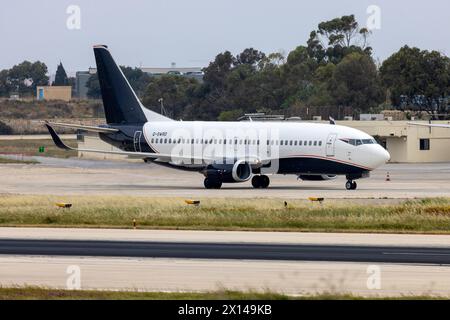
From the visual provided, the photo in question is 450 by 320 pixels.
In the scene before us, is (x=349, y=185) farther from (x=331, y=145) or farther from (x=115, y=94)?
(x=115, y=94)

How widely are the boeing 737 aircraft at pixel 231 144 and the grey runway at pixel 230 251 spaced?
27.0 m

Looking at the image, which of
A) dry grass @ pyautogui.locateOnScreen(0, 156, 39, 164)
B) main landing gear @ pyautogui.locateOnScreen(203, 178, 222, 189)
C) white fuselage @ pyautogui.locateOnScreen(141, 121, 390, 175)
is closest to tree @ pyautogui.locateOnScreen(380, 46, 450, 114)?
dry grass @ pyautogui.locateOnScreen(0, 156, 39, 164)

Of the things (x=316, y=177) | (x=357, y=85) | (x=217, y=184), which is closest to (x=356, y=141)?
(x=316, y=177)

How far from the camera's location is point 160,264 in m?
28.8

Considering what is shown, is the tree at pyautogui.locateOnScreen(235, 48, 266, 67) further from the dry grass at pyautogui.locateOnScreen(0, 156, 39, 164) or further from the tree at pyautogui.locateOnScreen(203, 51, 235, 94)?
the dry grass at pyautogui.locateOnScreen(0, 156, 39, 164)

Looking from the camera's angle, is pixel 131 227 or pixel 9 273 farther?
pixel 131 227

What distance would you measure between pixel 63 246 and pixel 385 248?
32.0 ft

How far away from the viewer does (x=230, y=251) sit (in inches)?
1248

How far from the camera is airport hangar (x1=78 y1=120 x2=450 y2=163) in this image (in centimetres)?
9281

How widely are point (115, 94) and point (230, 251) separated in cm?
3742

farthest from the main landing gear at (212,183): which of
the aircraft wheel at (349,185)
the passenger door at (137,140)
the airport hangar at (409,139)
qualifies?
the airport hangar at (409,139)

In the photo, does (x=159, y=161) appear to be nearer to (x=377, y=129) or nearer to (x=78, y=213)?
(x=78, y=213)

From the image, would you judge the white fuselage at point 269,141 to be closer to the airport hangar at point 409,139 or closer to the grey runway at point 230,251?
the grey runway at point 230,251
